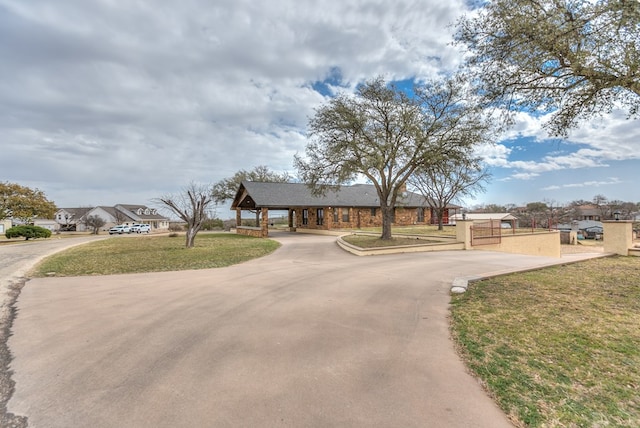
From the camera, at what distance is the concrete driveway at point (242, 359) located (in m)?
2.72

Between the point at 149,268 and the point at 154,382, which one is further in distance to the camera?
the point at 149,268

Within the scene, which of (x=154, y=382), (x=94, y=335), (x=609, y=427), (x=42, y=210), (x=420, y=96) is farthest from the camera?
(x=42, y=210)

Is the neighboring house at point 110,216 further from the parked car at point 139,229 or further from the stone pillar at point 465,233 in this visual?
the stone pillar at point 465,233

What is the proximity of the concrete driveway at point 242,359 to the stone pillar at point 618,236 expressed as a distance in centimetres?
1246

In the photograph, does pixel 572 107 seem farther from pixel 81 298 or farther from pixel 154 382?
pixel 81 298

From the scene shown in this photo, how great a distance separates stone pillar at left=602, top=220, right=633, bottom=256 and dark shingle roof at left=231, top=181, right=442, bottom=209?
41.8 ft

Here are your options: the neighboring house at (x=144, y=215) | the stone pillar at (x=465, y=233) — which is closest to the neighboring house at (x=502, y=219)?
the stone pillar at (x=465, y=233)

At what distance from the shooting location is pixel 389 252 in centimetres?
1450

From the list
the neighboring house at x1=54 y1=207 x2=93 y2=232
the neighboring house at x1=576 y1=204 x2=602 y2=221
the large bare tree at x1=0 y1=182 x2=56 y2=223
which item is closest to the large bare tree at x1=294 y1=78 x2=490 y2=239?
the large bare tree at x1=0 y1=182 x2=56 y2=223

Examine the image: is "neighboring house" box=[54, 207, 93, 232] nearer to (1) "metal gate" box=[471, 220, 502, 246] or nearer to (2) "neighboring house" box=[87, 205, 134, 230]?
(2) "neighboring house" box=[87, 205, 134, 230]

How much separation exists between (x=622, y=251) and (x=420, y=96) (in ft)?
38.8

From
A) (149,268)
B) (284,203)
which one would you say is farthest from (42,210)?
(149,268)

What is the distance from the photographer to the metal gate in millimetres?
16656

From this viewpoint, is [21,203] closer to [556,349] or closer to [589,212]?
[556,349]
